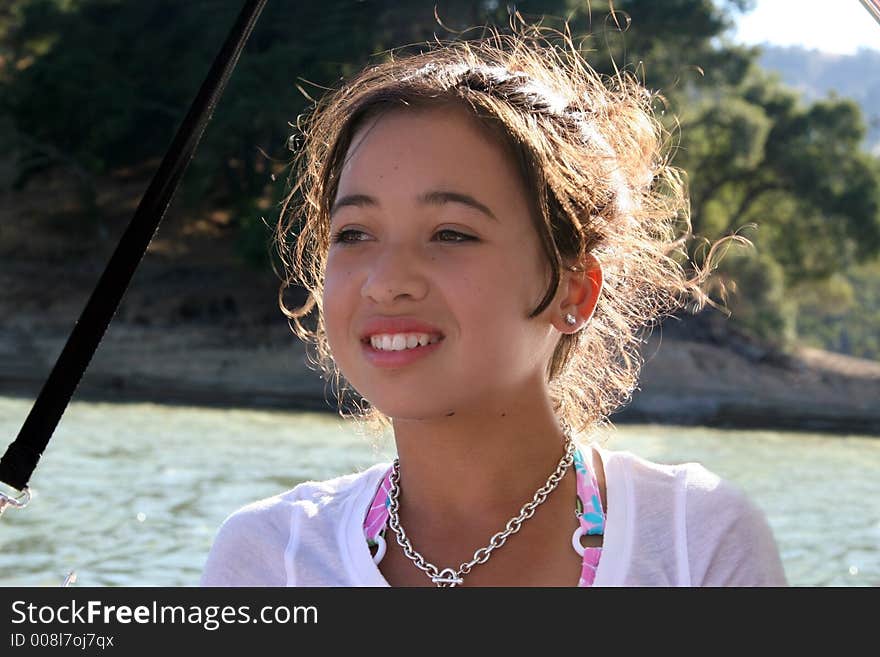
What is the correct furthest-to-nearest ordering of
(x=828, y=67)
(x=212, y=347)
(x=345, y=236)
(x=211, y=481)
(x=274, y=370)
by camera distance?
(x=828, y=67) → (x=212, y=347) → (x=274, y=370) → (x=211, y=481) → (x=345, y=236)

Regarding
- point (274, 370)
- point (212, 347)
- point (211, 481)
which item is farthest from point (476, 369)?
point (212, 347)

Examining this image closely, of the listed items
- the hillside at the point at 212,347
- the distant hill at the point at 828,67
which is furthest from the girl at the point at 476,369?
the distant hill at the point at 828,67

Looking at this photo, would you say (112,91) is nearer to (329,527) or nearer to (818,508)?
(818,508)

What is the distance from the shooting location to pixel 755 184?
69.4ft

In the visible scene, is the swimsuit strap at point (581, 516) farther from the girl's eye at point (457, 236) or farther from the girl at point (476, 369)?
the girl's eye at point (457, 236)

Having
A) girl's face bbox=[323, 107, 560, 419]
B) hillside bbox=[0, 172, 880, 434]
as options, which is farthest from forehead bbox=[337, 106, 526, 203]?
hillside bbox=[0, 172, 880, 434]

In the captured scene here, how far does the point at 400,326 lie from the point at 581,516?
0.28m

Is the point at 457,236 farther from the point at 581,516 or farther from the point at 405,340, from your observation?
the point at 581,516

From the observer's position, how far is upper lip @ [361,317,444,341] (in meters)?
1.18

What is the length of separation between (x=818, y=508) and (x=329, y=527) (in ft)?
38.0

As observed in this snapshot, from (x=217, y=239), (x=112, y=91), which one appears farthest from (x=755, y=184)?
(x=112, y=91)

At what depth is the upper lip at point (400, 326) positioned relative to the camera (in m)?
1.18

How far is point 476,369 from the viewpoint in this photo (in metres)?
1.21

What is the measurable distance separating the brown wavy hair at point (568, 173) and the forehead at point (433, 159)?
0.05ft
